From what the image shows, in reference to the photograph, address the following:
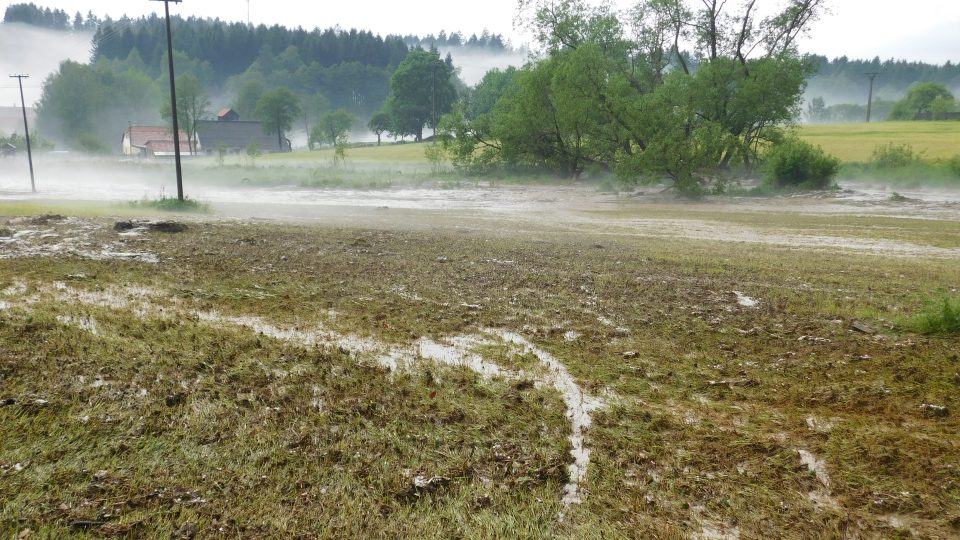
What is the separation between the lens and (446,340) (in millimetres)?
7457

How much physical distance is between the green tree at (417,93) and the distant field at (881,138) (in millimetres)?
60920

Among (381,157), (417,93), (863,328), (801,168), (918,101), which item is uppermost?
(417,93)

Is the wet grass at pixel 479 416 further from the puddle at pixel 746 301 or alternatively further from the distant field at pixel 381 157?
the distant field at pixel 381 157

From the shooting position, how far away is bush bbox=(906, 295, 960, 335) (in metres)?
7.23

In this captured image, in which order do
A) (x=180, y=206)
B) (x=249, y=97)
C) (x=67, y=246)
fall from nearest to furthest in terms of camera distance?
(x=67, y=246), (x=180, y=206), (x=249, y=97)

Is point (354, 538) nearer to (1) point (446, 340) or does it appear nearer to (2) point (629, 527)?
(2) point (629, 527)

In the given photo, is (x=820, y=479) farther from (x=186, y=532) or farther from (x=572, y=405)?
(x=186, y=532)

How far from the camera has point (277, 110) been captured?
115125 mm

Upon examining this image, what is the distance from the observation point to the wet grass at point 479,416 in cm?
379

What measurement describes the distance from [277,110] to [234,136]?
10035 millimetres

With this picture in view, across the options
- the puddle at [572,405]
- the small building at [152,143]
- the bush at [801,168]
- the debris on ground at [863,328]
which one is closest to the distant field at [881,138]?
the bush at [801,168]

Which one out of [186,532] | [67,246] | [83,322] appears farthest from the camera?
Answer: [67,246]

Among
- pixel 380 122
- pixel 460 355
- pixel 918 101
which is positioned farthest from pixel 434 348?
pixel 918 101

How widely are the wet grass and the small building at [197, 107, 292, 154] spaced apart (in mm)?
111910
